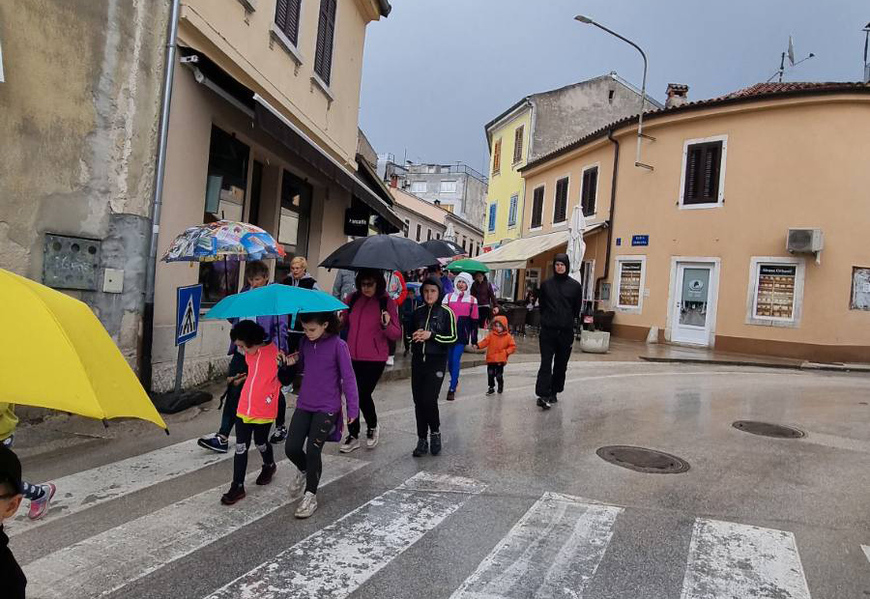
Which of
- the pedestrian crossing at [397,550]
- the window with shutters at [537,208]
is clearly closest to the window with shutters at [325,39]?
the pedestrian crossing at [397,550]

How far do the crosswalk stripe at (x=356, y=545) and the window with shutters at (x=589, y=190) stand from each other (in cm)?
1842

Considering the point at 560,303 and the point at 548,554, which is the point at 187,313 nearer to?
the point at 560,303

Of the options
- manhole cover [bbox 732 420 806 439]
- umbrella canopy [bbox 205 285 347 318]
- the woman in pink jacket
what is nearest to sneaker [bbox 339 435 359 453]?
the woman in pink jacket

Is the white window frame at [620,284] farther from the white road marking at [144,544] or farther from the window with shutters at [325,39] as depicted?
the white road marking at [144,544]

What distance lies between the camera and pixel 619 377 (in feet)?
36.7

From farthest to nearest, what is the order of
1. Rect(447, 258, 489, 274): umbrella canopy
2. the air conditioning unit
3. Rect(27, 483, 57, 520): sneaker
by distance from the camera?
1. the air conditioning unit
2. Rect(447, 258, 489, 274): umbrella canopy
3. Rect(27, 483, 57, 520): sneaker

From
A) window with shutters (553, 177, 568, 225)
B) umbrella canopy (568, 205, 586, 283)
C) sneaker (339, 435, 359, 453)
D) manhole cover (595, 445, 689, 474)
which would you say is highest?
window with shutters (553, 177, 568, 225)

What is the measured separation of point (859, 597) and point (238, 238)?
5658mm

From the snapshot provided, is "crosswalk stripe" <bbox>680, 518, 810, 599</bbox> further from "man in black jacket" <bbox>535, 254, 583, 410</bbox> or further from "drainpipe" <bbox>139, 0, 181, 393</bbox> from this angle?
"drainpipe" <bbox>139, 0, 181, 393</bbox>

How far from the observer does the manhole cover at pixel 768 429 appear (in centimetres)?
695

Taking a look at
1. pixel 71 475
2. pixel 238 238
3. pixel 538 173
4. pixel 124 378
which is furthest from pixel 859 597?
pixel 538 173

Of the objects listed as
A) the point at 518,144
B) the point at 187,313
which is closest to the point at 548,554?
the point at 187,313

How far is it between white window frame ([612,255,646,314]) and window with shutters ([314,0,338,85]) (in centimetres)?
1137

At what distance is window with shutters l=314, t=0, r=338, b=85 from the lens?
454 inches
